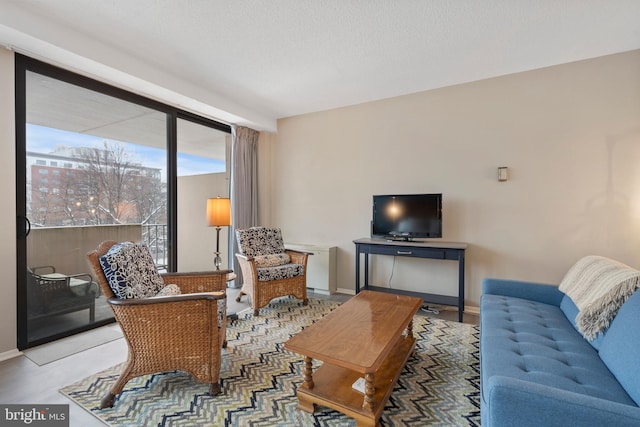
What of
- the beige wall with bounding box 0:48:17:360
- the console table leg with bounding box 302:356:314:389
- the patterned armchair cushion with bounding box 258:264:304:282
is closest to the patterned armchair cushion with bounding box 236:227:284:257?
the patterned armchair cushion with bounding box 258:264:304:282

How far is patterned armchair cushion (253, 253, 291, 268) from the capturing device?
3.54m

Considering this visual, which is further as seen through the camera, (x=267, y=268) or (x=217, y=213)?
(x=267, y=268)

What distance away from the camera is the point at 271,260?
11.9 feet

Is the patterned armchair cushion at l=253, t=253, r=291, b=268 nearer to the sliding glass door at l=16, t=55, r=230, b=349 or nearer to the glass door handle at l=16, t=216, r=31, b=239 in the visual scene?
the sliding glass door at l=16, t=55, r=230, b=349

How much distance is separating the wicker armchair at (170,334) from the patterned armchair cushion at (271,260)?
1.60 m

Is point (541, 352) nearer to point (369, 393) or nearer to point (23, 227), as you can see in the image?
point (369, 393)

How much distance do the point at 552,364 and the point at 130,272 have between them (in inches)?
97.7

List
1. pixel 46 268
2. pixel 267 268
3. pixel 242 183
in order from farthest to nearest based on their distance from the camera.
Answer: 1. pixel 242 183
2. pixel 267 268
3. pixel 46 268

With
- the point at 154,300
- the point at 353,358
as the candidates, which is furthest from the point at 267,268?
the point at 353,358

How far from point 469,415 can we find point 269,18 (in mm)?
2938

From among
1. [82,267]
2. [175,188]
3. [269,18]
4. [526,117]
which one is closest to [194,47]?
[269,18]

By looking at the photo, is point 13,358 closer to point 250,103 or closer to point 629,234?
point 250,103

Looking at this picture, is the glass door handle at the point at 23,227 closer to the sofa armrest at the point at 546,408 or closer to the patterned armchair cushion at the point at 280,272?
the patterned armchair cushion at the point at 280,272

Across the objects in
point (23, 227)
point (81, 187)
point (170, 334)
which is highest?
point (81, 187)
